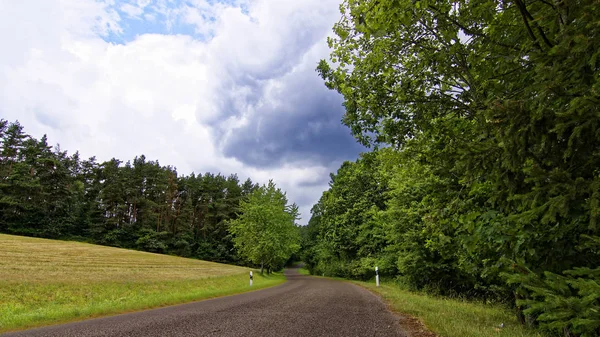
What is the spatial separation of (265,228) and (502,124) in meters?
32.3

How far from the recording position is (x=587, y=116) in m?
2.84

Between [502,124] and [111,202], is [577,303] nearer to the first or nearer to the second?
[502,124]

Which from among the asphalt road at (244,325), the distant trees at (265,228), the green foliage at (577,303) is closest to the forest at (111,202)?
the distant trees at (265,228)

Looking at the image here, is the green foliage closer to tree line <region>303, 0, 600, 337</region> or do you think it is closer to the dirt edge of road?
tree line <region>303, 0, 600, 337</region>

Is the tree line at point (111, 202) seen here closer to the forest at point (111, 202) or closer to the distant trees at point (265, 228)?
the forest at point (111, 202)

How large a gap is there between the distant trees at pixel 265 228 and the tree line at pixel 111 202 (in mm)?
12069

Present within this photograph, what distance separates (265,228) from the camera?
1356 inches

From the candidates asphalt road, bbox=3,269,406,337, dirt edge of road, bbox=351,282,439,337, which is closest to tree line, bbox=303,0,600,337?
dirt edge of road, bbox=351,282,439,337

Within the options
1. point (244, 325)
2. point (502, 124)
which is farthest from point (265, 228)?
point (502, 124)

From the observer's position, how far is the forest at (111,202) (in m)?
51.5

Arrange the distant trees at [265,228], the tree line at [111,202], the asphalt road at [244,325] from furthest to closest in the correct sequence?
the tree line at [111,202] → the distant trees at [265,228] → the asphalt road at [244,325]

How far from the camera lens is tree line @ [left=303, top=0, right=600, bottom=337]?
301 cm

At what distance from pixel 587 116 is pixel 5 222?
67645 millimetres

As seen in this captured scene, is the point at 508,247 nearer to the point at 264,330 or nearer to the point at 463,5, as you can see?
the point at 463,5
